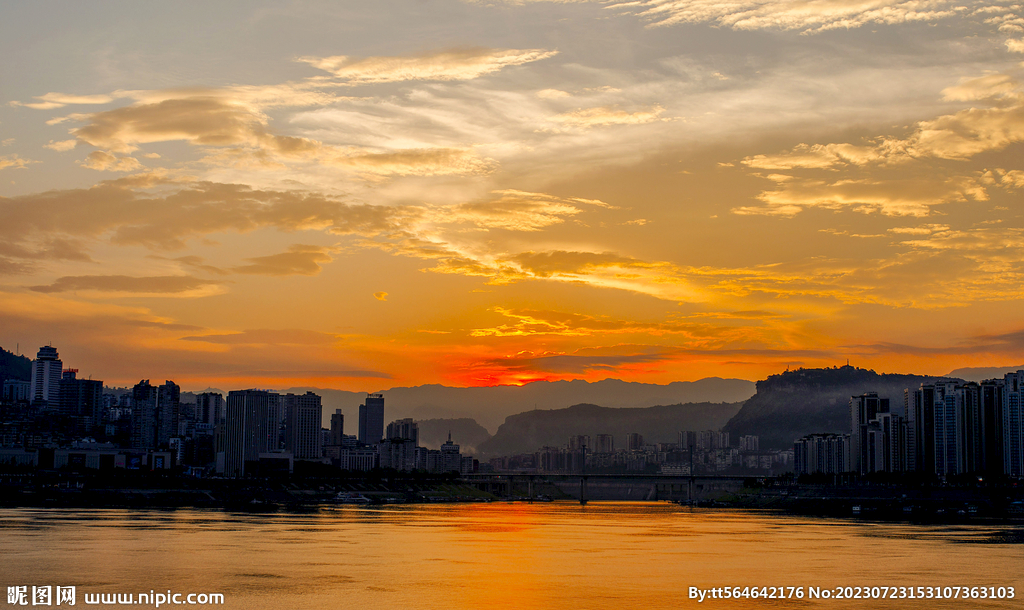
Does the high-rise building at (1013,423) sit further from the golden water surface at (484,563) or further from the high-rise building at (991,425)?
the golden water surface at (484,563)

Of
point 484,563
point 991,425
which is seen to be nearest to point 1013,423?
point 991,425

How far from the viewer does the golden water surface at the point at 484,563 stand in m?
43.8

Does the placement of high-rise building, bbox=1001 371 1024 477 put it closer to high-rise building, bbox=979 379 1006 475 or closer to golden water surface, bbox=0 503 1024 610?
high-rise building, bbox=979 379 1006 475

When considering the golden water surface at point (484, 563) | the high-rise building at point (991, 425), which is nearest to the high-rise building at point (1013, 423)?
the high-rise building at point (991, 425)

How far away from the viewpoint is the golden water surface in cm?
4381

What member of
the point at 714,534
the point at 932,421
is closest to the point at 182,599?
the point at 714,534

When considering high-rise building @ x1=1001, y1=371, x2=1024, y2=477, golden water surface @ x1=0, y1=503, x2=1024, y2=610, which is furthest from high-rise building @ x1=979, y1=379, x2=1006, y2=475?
golden water surface @ x1=0, y1=503, x2=1024, y2=610

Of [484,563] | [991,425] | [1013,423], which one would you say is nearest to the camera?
[484,563]

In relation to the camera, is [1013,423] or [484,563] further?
[1013,423]

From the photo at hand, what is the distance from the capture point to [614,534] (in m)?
87.6

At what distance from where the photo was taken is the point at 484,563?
192 ft

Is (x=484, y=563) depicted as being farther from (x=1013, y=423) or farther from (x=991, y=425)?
(x=991, y=425)

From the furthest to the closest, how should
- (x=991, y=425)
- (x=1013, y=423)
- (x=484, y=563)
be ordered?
(x=991, y=425)
(x=1013, y=423)
(x=484, y=563)

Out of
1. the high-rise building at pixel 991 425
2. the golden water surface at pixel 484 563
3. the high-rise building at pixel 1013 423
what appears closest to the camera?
the golden water surface at pixel 484 563
